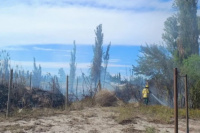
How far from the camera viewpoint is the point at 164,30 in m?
25.7

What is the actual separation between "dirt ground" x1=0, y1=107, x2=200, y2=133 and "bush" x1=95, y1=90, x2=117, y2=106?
15.9 feet

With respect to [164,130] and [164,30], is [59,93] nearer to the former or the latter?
[164,130]

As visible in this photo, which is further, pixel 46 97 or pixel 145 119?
pixel 46 97

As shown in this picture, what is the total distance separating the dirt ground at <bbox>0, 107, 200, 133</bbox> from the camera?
370 inches

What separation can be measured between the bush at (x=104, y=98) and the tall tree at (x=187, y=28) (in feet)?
28.3

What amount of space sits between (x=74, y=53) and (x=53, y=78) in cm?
2732

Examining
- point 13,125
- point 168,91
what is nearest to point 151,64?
point 168,91

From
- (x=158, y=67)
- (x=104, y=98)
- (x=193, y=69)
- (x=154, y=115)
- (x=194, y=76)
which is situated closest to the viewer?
(x=154, y=115)

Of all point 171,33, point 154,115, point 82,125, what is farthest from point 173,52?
point 82,125

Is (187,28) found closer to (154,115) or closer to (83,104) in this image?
(83,104)

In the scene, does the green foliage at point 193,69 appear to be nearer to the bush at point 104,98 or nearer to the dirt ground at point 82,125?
the bush at point 104,98

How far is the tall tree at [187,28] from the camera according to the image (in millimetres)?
22750

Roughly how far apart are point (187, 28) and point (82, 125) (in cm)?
1553

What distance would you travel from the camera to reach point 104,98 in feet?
56.1
